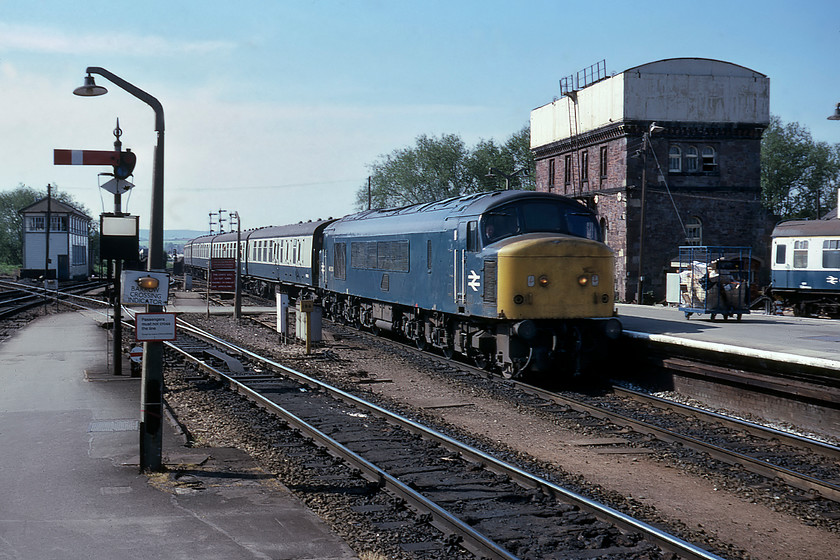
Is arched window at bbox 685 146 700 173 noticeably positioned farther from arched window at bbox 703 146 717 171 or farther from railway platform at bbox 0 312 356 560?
railway platform at bbox 0 312 356 560

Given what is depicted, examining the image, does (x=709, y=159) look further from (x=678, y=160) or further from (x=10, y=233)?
(x=10, y=233)

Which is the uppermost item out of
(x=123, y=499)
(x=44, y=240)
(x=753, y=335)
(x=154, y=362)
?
(x=44, y=240)

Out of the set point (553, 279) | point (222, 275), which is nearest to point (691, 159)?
point (222, 275)

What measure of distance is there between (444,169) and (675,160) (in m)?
45.6

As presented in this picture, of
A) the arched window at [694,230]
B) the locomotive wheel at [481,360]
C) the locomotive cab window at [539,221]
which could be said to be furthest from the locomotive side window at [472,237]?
the arched window at [694,230]

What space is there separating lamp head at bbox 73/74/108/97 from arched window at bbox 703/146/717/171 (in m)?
30.9

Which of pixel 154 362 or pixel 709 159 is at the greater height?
pixel 709 159

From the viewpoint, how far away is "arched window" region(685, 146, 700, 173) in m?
38.5

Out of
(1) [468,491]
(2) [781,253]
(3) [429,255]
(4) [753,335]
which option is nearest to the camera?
(1) [468,491]

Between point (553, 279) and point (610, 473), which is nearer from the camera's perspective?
point (610, 473)

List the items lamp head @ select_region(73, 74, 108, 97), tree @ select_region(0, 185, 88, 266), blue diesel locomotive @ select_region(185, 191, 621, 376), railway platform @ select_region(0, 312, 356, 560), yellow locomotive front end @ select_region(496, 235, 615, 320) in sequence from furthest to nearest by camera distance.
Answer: tree @ select_region(0, 185, 88, 266)
blue diesel locomotive @ select_region(185, 191, 621, 376)
yellow locomotive front end @ select_region(496, 235, 615, 320)
lamp head @ select_region(73, 74, 108, 97)
railway platform @ select_region(0, 312, 356, 560)

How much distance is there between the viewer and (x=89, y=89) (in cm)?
1316

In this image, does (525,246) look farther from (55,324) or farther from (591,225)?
(55,324)

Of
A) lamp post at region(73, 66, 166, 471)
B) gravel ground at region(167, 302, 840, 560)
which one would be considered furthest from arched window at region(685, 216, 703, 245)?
lamp post at region(73, 66, 166, 471)
